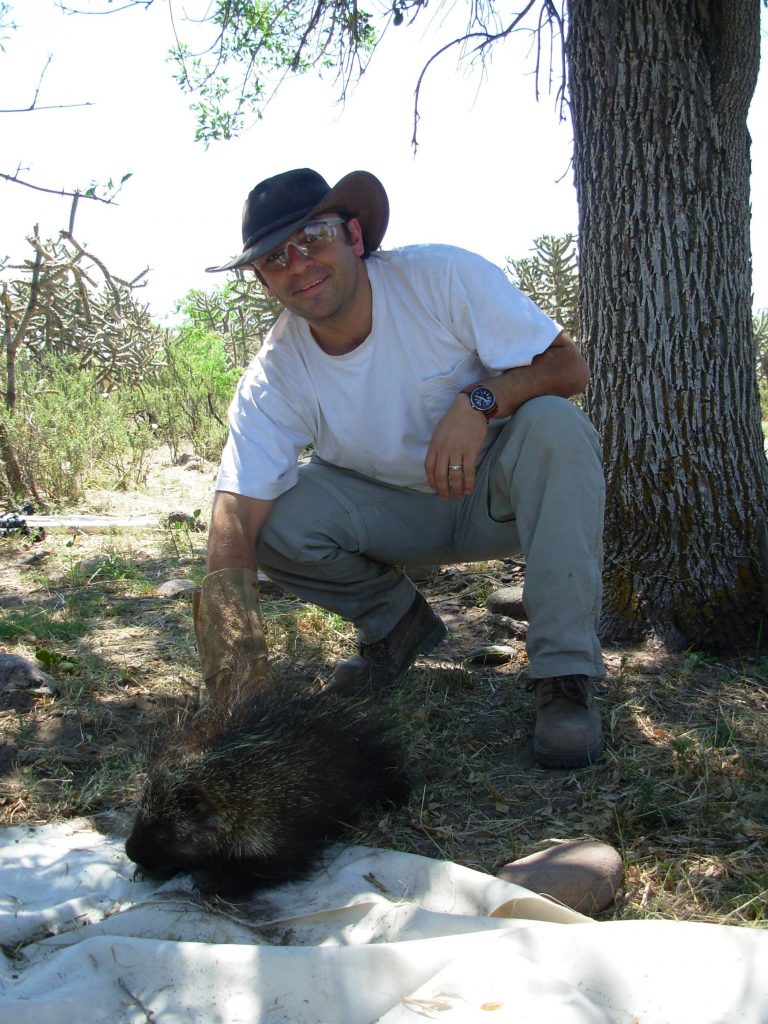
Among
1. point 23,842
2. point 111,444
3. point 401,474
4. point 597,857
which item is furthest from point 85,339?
point 597,857

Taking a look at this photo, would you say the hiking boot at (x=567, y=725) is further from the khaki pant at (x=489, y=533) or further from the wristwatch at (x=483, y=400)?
the wristwatch at (x=483, y=400)

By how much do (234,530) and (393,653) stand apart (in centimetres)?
85

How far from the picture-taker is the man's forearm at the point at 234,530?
310cm

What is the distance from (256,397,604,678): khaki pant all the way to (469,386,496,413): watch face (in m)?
0.12

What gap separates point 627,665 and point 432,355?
136 centimetres

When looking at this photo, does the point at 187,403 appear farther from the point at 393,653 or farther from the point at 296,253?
the point at 296,253

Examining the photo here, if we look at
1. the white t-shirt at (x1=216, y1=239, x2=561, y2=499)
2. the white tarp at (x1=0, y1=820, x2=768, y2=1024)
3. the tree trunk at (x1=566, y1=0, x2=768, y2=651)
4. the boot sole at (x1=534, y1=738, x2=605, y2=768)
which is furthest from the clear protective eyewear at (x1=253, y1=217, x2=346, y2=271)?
the white tarp at (x1=0, y1=820, x2=768, y2=1024)

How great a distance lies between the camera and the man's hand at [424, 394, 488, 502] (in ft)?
9.95

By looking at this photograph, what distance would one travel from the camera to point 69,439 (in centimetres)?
731

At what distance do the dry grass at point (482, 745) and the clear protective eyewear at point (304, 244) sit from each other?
1.46 m

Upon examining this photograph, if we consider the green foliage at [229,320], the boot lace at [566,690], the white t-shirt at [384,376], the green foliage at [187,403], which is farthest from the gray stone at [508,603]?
the green foliage at [229,320]

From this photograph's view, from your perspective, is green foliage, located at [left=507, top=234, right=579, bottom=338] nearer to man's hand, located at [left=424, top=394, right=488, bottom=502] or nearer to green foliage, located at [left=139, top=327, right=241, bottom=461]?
green foliage, located at [left=139, top=327, right=241, bottom=461]

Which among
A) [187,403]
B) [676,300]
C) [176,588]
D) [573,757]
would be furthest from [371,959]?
[187,403]

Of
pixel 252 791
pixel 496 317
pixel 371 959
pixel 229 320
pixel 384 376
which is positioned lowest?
pixel 371 959
